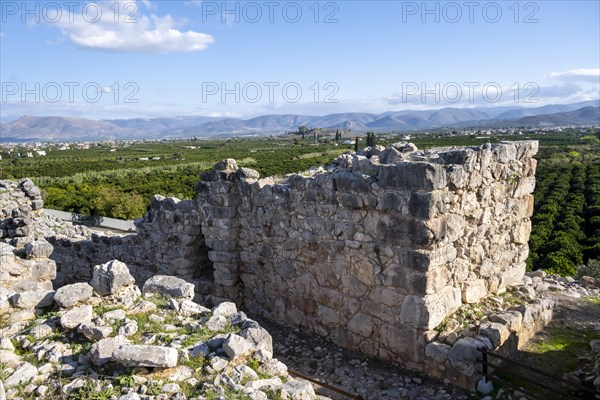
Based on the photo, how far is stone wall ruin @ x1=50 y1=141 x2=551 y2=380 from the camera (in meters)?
6.17

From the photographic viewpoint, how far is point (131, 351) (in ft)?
13.1

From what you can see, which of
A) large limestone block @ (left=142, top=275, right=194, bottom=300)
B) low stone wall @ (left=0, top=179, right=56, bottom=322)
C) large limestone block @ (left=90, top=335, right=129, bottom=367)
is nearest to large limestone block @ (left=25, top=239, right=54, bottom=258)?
low stone wall @ (left=0, top=179, right=56, bottom=322)

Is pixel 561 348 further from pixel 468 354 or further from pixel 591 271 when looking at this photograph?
pixel 591 271

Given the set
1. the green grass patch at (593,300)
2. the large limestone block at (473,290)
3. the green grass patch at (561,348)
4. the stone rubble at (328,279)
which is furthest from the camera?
the green grass patch at (593,300)

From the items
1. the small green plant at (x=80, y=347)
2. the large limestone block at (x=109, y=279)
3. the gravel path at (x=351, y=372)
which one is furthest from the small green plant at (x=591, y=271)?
the small green plant at (x=80, y=347)

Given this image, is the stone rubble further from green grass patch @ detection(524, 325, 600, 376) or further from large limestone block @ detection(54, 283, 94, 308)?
green grass patch @ detection(524, 325, 600, 376)

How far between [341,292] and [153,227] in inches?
179

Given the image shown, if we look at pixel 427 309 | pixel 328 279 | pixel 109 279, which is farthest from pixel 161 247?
pixel 427 309

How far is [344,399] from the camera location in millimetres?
5797

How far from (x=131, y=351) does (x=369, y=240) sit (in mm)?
3680

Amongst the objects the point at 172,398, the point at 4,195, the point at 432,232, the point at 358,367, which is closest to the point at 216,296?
the point at 358,367

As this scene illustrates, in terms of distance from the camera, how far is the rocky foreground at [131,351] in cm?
383

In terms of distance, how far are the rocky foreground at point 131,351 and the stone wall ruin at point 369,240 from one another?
2309 mm

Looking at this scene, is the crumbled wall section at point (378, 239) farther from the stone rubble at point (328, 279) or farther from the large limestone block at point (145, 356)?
the large limestone block at point (145, 356)
